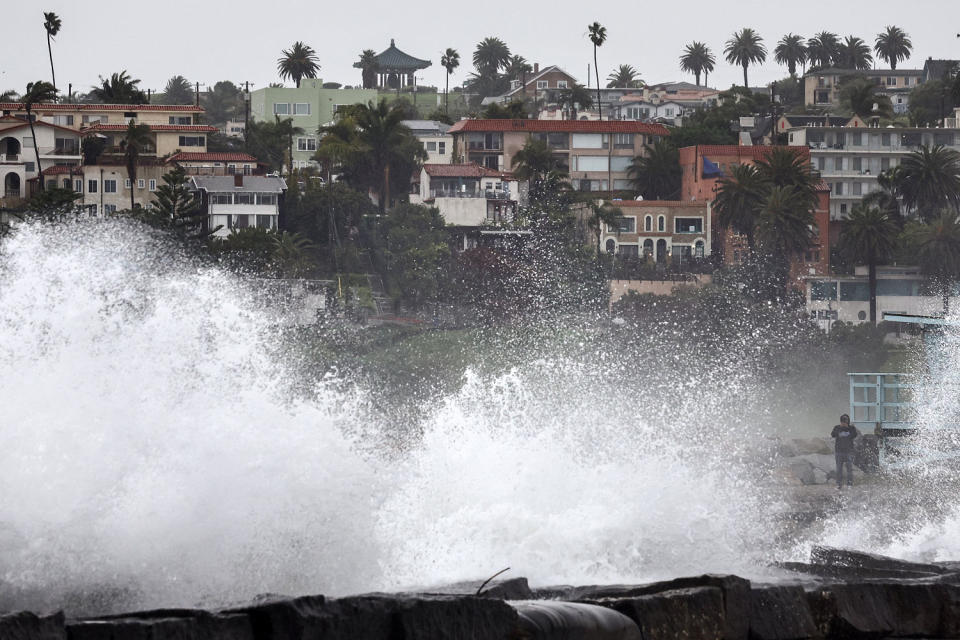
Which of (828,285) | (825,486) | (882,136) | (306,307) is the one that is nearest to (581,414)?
(825,486)

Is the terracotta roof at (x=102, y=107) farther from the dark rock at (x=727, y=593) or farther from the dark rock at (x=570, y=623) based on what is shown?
the dark rock at (x=570, y=623)

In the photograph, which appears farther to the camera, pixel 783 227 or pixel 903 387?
pixel 783 227

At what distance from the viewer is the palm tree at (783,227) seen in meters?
78.6

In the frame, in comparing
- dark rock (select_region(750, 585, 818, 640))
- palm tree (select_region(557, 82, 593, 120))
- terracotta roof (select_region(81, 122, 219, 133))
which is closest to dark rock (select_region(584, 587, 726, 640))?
Result: dark rock (select_region(750, 585, 818, 640))

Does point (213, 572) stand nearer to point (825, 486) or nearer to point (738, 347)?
point (825, 486)

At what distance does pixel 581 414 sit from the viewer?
36.1 meters

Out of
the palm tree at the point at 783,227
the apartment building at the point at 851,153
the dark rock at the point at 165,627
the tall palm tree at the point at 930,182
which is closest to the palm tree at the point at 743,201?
the palm tree at the point at 783,227

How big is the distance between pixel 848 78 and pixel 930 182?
5374 cm

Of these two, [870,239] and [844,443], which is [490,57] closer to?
[870,239]

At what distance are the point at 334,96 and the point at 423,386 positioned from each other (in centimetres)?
6293

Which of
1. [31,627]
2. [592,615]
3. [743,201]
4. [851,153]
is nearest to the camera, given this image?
[31,627]

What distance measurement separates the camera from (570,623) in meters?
9.73

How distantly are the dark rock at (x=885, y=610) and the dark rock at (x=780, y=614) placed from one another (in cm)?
19

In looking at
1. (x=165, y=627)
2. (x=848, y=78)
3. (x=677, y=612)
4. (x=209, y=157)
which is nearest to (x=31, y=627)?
(x=165, y=627)
